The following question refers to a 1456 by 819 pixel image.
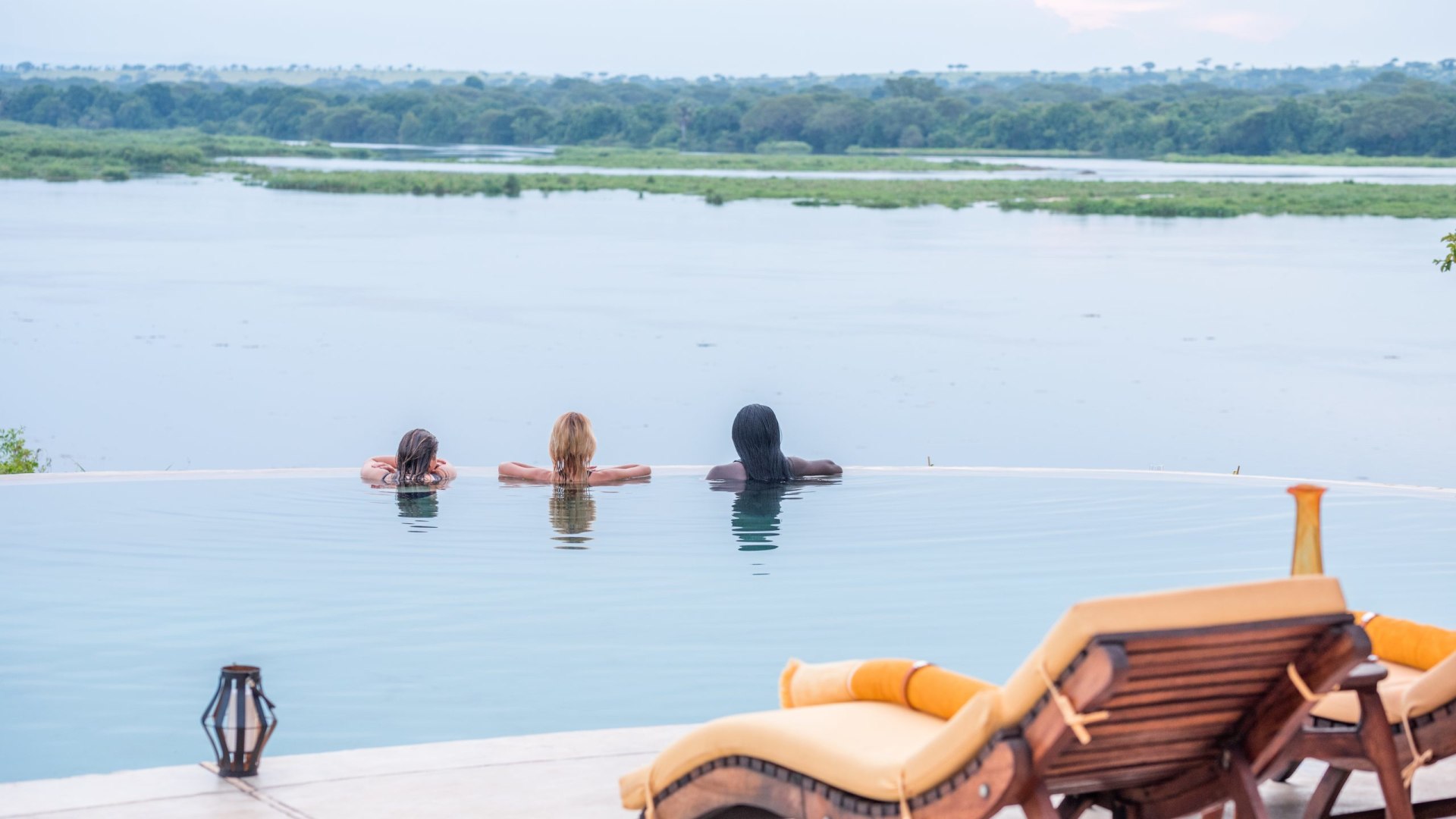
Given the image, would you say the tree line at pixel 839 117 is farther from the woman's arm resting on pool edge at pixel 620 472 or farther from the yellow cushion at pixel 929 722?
the yellow cushion at pixel 929 722

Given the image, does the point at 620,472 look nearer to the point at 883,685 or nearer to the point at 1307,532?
the point at 1307,532

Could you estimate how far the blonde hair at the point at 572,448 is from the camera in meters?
9.33

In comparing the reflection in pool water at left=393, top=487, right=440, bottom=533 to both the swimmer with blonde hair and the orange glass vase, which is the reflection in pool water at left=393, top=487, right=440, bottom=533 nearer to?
the swimmer with blonde hair

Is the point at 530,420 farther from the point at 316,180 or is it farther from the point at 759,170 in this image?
the point at 759,170

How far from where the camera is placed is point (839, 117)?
378 feet

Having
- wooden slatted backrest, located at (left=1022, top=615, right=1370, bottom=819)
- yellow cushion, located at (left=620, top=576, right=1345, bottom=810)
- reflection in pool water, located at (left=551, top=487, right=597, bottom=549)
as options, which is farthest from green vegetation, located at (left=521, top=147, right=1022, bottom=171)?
wooden slatted backrest, located at (left=1022, top=615, right=1370, bottom=819)

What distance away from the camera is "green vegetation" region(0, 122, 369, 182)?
7294 centimetres

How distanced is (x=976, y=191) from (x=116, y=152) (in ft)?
Answer: 134

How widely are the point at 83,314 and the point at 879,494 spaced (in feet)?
74.4

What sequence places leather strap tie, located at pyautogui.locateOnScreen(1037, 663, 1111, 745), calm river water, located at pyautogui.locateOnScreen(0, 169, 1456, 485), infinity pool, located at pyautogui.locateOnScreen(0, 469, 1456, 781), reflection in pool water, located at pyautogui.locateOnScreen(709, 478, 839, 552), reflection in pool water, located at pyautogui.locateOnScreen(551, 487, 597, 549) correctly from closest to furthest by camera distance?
leather strap tie, located at pyautogui.locateOnScreen(1037, 663, 1111, 745)
infinity pool, located at pyautogui.locateOnScreen(0, 469, 1456, 781)
reflection in pool water, located at pyautogui.locateOnScreen(551, 487, 597, 549)
reflection in pool water, located at pyautogui.locateOnScreen(709, 478, 839, 552)
calm river water, located at pyautogui.locateOnScreen(0, 169, 1456, 485)

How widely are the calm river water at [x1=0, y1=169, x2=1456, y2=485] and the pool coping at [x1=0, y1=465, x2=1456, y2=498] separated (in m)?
6.78

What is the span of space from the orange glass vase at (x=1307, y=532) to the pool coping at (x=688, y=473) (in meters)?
5.68

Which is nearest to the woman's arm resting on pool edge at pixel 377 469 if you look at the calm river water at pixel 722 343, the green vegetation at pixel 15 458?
the green vegetation at pixel 15 458

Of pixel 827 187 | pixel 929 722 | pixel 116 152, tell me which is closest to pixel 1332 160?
pixel 827 187
